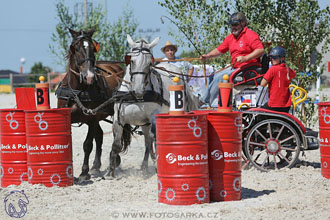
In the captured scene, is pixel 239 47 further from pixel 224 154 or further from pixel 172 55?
pixel 224 154

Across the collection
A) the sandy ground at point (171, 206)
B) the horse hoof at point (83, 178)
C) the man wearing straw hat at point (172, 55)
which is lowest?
the horse hoof at point (83, 178)

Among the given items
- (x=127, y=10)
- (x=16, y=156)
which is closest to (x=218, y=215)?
(x=16, y=156)

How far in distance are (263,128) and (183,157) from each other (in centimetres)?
274

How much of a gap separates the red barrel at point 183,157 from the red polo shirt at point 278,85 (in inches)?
99.9

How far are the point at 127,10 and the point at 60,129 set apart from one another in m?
13.7

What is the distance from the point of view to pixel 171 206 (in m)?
6.36

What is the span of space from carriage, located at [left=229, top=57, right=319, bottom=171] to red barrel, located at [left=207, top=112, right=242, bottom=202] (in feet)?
5.57

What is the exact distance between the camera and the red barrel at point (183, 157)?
6.29 m

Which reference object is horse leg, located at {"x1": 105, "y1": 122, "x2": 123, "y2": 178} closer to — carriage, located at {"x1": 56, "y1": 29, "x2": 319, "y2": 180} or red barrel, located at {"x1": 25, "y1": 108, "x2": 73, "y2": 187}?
carriage, located at {"x1": 56, "y1": 29, "x2": 319, "y2": 180}

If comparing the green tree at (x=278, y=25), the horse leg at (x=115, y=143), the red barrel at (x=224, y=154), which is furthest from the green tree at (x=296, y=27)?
the red barrel at (x=224, y=154)

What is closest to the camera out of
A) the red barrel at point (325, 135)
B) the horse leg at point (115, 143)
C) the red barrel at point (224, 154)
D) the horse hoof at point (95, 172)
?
the red barrel at point (224, 154)

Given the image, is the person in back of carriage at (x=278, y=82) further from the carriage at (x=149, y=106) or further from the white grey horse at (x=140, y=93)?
the white grey horse at (x=140, y=93)

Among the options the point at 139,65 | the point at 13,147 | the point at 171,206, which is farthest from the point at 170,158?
the point at 13,147

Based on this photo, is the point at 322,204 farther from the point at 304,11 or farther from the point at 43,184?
the point at 304,11
